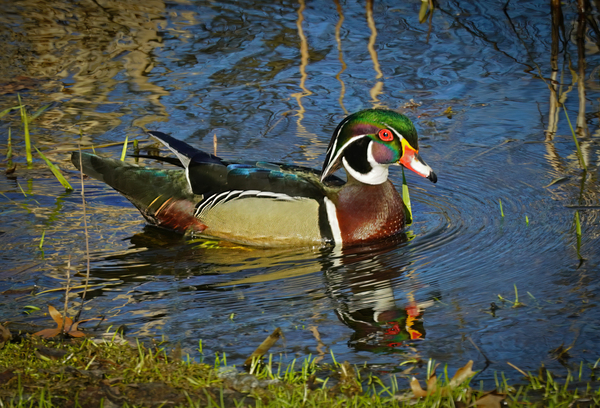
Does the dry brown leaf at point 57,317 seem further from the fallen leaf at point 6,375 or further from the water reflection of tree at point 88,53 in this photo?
the water reflection of tree at point 88,53

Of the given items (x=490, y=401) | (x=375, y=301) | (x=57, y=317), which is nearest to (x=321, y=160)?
(x=375, y=301)

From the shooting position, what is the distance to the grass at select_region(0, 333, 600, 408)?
3367mm

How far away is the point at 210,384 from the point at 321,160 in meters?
3.96

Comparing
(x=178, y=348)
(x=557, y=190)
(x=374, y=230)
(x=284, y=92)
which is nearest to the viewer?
(x=178, y=348)

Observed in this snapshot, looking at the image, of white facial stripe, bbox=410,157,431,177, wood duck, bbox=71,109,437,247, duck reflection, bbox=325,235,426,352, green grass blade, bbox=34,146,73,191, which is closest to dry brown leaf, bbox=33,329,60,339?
duck reflection, bbox=325,235,426,352

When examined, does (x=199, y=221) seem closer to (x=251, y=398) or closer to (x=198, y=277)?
(x=198, y=277)

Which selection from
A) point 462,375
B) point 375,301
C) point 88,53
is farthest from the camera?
point 88,53

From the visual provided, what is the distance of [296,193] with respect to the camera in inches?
237

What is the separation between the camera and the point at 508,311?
441 centimetres

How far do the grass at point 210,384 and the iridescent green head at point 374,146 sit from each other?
8.33 feet

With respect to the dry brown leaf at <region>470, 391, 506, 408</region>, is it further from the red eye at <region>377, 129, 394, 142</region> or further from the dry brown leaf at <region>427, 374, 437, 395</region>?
the red eye at <region>377, 129, 394, 142</region>

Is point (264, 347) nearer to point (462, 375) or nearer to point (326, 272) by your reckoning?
point (462, 375)

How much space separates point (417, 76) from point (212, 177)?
3.80 meters

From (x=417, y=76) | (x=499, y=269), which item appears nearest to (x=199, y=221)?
(x=499, y=269)
